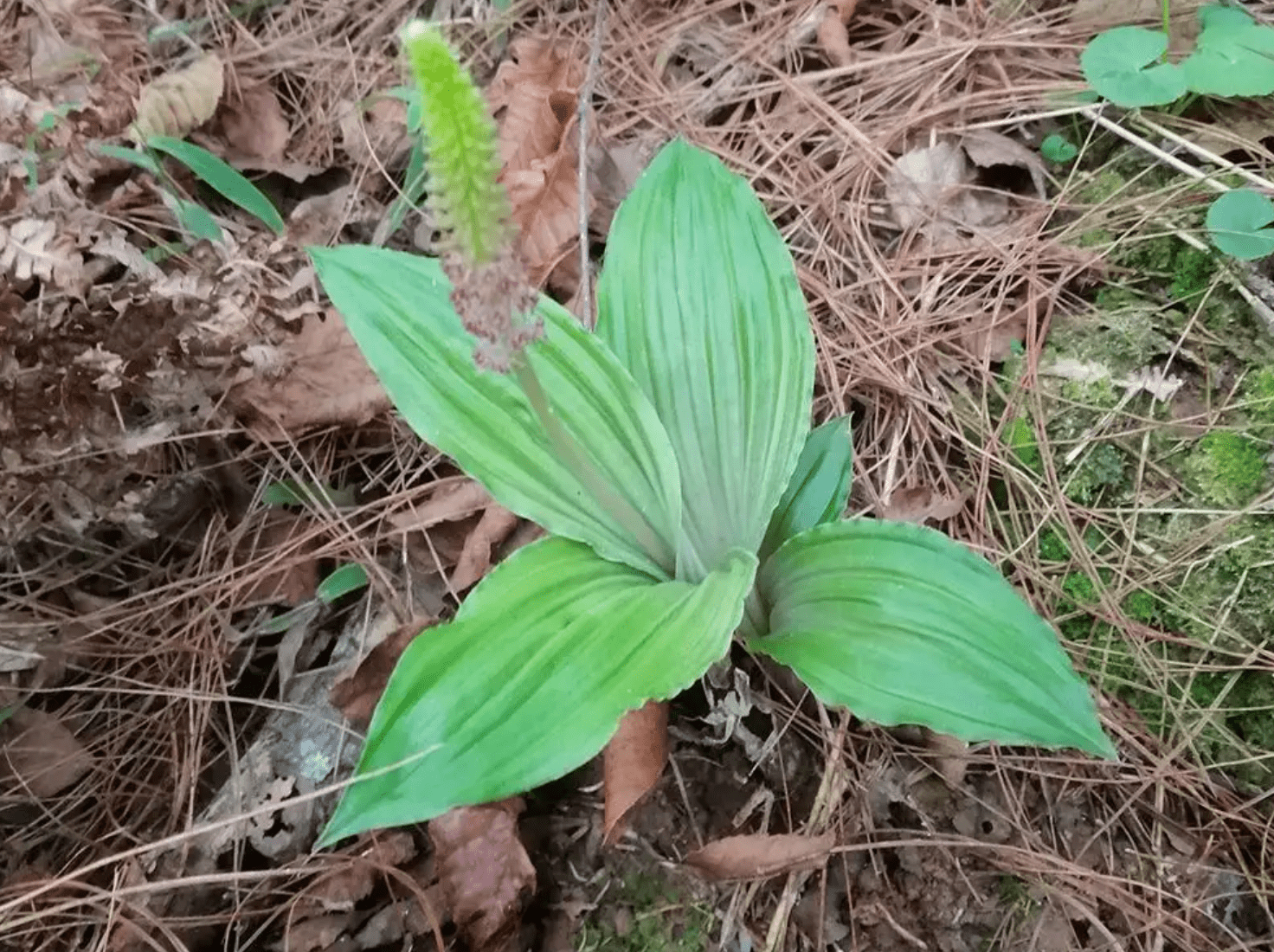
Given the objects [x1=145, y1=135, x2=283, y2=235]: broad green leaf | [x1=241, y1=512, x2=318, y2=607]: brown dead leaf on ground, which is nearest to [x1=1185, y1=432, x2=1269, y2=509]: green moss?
[x1=241, y1=512, x2=318, y2=607]: brown dead leaf on ground

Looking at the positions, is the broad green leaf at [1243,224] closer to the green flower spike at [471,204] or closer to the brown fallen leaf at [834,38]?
the brown fallen leaf at [834,38]

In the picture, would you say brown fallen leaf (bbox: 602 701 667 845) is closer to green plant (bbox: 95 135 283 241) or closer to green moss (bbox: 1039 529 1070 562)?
green moss (bbox: 1039 529 1070 562)

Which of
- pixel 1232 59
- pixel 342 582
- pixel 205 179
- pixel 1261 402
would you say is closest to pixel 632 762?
pixel 342 582

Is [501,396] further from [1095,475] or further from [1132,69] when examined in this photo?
[1132,69]

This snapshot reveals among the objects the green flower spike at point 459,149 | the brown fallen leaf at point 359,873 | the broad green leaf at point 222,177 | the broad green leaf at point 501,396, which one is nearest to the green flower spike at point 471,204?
the green flower spike at point 459,149

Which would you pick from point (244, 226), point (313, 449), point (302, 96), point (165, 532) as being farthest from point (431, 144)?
point (302, 96)

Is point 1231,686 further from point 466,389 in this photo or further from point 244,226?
point 244,226
